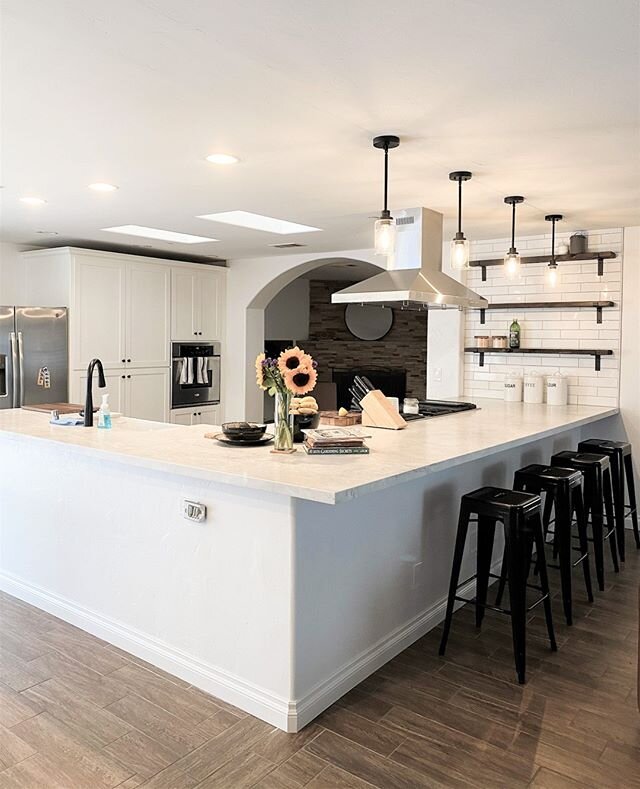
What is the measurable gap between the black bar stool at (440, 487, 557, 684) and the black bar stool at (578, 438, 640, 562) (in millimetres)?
1319

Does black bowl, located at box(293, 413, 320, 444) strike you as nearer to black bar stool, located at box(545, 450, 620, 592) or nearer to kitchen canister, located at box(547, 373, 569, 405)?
black bar stool, located at box(545, 450, 620, 592)

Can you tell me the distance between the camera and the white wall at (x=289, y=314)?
9.42 meters

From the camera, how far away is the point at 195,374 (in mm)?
7246

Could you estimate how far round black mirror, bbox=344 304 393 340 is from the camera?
9.98m

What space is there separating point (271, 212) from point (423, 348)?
544 cm

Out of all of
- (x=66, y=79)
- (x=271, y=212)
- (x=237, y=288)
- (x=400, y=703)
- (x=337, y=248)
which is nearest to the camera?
(x=66, y=79)

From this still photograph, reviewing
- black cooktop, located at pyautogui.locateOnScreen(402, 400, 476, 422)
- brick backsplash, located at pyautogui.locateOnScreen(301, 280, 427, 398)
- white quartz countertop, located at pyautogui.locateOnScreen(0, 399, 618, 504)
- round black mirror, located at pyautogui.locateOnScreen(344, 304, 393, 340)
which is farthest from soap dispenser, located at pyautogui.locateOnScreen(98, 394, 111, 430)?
round black mirror, located at pyautogui.locateOnScreen(344, 304, 393, 340)

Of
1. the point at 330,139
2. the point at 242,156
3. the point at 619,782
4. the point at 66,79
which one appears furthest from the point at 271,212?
the point at 619,782

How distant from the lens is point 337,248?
6359mm

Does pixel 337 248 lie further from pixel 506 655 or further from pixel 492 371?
pixel 506 655

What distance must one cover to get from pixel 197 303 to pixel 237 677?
16.8 feet

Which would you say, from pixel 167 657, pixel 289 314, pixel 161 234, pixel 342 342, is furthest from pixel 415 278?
pixel 342 342

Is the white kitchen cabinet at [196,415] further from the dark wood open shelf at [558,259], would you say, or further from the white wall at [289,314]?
the dark wood open shelf at [558,259]

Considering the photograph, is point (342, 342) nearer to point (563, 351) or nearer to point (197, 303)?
point (197, 303)
